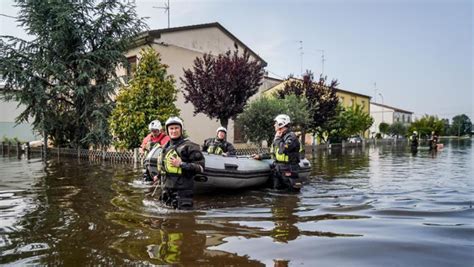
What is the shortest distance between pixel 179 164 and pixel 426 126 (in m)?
67.6

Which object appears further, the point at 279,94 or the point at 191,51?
the point at 279,94

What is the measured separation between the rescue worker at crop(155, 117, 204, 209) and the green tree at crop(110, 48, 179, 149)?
10181 mm

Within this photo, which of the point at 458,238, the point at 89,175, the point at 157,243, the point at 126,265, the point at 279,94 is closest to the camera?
the point at 126,265

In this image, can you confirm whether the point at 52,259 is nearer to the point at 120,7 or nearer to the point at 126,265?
the point at 126,265

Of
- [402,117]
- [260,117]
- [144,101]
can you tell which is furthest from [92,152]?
[402,117]

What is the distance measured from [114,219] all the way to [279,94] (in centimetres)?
2233

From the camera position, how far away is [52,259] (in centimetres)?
429

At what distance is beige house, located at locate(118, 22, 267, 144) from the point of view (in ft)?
72.9

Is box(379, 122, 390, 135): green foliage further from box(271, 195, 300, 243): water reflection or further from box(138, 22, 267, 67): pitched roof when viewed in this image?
box(271, 195, 300, 243): water reflection

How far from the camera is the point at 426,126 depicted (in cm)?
6544

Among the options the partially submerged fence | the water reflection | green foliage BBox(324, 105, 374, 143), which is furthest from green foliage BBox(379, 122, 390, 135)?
the water reflection

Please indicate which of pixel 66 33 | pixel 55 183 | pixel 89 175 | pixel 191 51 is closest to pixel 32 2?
pixel 66 33

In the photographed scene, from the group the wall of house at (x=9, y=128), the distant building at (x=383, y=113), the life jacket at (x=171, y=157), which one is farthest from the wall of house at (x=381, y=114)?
the life jacket at (x=171, y=157)

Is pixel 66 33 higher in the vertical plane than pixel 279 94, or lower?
higher
